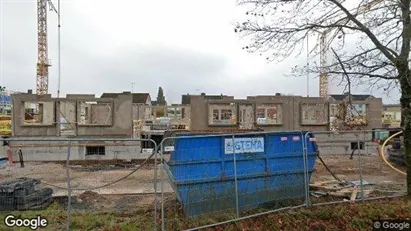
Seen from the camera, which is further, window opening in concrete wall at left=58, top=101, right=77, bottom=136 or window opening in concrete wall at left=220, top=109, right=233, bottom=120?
window opening in concrete wall at left=220, top=109, right=233, bottom=120

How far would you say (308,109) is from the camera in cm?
2328

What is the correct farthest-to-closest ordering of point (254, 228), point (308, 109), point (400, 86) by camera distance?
point (308, 109) → point (400, 86) → point (254, 228)

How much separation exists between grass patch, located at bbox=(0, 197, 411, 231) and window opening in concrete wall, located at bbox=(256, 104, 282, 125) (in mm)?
15112

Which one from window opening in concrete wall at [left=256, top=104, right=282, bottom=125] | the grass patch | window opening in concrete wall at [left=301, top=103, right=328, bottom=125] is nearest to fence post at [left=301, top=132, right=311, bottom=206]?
the grass patch

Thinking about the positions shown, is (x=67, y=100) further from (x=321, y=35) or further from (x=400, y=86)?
(x=400, y=86)

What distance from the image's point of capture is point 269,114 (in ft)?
96.8

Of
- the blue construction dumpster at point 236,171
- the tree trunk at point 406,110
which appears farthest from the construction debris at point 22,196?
the tree trunk at point 406,110

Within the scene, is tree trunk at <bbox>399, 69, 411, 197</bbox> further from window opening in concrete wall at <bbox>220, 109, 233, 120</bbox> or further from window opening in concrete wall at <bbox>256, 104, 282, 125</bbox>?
window opening in concrete wall at <bbox>220, 109, 233, 120</bbox>

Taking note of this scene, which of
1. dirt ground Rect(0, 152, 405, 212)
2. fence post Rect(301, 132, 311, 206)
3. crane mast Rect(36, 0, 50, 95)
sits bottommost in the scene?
dirt ground Rect(0, 152, 405, 212)

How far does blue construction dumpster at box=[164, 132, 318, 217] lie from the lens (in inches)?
269

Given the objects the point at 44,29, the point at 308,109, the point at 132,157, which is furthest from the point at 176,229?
the point at 44,29

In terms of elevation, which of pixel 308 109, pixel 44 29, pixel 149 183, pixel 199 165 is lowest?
pixel 149 183

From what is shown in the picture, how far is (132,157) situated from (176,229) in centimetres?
1332

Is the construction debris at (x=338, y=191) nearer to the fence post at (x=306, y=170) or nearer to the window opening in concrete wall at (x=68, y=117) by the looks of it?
the fence post at (x=306, y=170)
